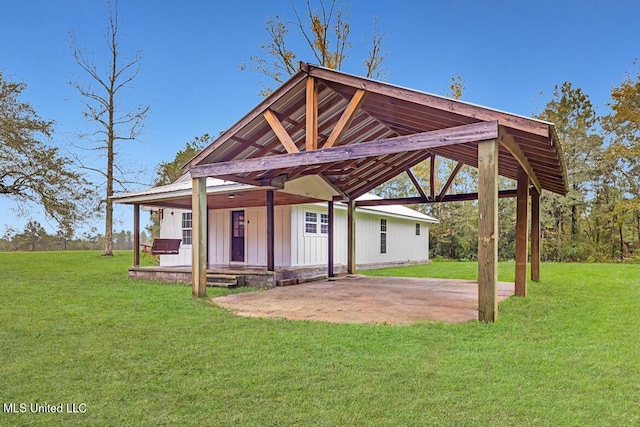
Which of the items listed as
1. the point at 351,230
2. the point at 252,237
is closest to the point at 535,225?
the point at 351,230

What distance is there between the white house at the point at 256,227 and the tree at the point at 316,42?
318 inches

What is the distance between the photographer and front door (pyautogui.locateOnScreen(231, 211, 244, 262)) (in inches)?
503

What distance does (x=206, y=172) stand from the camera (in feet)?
24.7

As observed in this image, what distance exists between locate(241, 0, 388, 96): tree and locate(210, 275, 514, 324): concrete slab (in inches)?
509

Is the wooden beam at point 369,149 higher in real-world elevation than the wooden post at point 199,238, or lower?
higher

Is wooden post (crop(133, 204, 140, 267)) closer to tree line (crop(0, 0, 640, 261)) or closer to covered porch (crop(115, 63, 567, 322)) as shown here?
covered porch (crop(115, 63, 567, 322))

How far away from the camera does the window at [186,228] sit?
14.2 m

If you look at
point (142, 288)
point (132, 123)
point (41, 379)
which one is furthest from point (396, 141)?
point (132, 123)

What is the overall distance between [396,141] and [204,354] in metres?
3.59

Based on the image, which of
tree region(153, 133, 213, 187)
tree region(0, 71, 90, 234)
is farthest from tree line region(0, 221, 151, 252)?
tree region(0, 71, 90, 234)

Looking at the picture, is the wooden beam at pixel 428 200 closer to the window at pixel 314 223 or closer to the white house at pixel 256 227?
the window at pixel 314 223

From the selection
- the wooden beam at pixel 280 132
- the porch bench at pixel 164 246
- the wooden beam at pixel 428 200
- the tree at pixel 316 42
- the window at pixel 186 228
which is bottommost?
the porch bench at pixel 164 246

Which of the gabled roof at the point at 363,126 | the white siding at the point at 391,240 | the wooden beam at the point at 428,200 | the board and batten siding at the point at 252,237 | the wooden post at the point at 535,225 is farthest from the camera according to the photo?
the white siding at the point at 391,240

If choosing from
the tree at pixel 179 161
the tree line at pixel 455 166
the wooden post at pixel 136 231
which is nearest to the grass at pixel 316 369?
the wooden post at pixel 136 231
